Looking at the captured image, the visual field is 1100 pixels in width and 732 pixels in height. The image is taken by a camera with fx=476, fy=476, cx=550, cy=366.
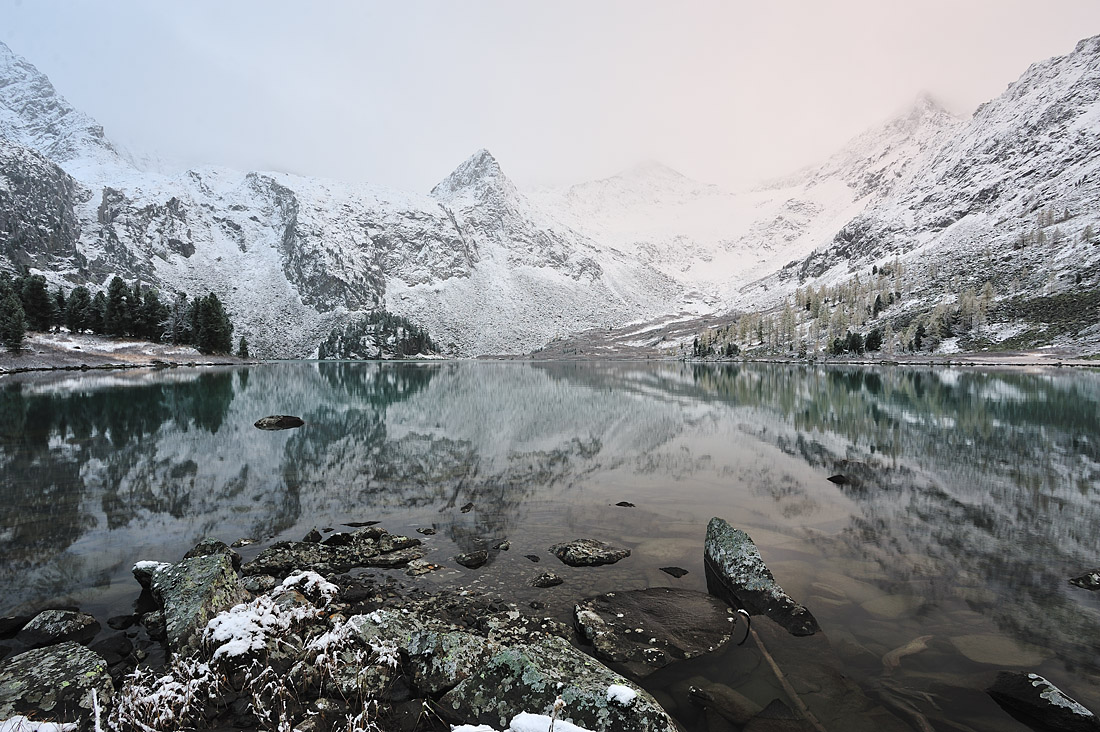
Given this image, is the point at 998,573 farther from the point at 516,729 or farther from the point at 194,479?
the point at 194,479

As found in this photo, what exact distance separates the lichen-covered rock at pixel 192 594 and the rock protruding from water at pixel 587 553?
6.49 meters

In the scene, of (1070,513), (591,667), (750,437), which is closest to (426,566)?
(591,667)

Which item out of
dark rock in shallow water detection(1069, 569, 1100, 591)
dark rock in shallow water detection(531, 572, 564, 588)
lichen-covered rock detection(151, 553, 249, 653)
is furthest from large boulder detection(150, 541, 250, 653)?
dark rock in shallow water detection(1069, 569, 1100, 591)

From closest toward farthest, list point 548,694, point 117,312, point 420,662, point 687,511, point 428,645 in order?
point 548,694, point 420,662, point 428,645, point 687,511, point 117,312

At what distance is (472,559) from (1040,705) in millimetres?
9503

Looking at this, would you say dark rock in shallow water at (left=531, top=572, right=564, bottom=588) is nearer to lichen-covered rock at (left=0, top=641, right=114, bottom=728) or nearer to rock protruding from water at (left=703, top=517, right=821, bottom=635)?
rock protruding from water at (left=703, top=517, right=821, bottom=635)

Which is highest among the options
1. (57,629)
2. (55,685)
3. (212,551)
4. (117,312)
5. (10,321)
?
(117,312)

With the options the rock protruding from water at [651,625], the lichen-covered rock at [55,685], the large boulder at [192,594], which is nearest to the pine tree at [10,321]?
the large boulder at [192,594]

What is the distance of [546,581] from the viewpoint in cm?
1002

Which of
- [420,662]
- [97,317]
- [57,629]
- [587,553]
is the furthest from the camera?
[97,317]

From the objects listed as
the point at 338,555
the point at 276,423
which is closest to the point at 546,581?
the point at 338,555

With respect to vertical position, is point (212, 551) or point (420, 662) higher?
point (420, 662)

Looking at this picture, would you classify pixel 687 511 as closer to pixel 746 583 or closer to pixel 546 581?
pixel 746 583

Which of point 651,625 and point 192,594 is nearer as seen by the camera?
point 192,594
